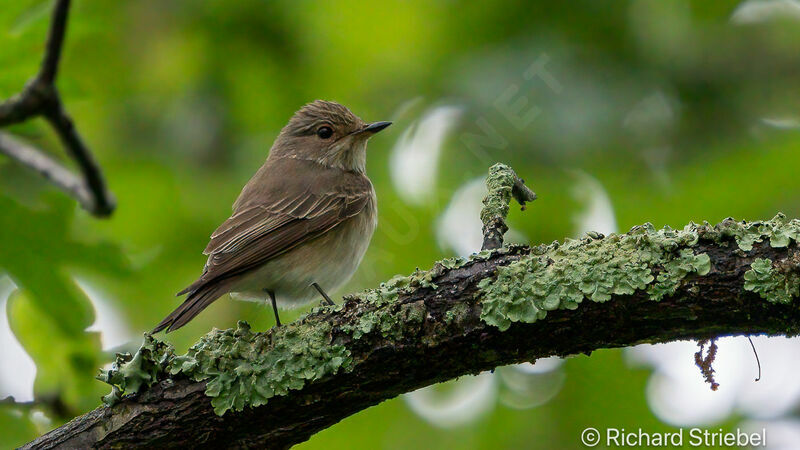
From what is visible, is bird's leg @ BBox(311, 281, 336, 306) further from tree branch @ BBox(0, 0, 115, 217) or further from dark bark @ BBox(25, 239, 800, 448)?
tree branch @ BBox(0, 0, 115, 217)

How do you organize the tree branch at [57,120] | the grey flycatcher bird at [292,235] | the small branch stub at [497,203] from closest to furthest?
the tree branch at [57,120], the small branch stub at [497,203], the grey flycatcher bird at [292,235]

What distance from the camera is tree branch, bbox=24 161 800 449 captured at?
10.7 feet

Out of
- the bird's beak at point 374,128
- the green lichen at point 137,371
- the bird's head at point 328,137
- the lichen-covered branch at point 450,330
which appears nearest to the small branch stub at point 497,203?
the lichen-covered branch at point 450,330

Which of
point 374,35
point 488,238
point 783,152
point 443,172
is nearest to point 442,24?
point 374,35

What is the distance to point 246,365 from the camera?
12.7 feet

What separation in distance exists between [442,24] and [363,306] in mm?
4477

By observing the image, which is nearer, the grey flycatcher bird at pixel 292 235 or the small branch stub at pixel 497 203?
the small branch stub at pixel 497 203

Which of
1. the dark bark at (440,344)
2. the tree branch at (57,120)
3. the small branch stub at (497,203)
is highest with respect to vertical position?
the small branch stub at (497,203)

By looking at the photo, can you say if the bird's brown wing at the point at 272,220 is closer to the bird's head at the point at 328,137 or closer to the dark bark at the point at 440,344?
the bird's head at the point at 328,137

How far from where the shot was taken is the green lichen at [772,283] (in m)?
3.13

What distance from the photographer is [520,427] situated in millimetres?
6051

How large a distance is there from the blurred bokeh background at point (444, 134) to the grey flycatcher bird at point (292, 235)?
447 millimetres

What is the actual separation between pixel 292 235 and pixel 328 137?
6.16 feet

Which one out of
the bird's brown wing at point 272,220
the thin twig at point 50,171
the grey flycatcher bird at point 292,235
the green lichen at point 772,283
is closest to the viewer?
the green lichen at point 772,283
